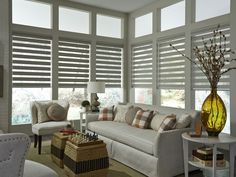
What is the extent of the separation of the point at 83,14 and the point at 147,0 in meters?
1.70

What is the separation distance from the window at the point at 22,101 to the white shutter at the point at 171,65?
9.50ft

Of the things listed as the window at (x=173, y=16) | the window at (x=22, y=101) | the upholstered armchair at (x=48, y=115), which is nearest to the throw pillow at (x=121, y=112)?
the upholstered armchair at (x=48, y=115)

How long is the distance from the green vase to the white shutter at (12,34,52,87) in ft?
12.6

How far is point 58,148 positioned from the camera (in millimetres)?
3453

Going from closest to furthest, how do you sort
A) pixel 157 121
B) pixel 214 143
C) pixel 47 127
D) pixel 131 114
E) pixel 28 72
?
pixel 214 143 < pixel 157 121 < pixel 47 127 < pixel 131 114 < pixel 28 72

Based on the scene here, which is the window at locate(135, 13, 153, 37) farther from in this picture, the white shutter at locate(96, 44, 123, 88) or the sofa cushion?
the sofa cushion

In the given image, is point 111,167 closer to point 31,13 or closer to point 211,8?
point 211,8

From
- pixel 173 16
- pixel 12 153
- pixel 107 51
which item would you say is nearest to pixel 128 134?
pixel 12 153

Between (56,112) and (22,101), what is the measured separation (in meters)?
1.21

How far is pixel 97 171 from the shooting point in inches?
116

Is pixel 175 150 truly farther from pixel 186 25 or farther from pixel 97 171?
pixel 186 25

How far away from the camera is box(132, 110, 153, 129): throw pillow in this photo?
3814 mm

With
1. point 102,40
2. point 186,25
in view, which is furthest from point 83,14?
point 186,25

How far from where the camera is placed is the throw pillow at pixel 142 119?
381 centimetres
